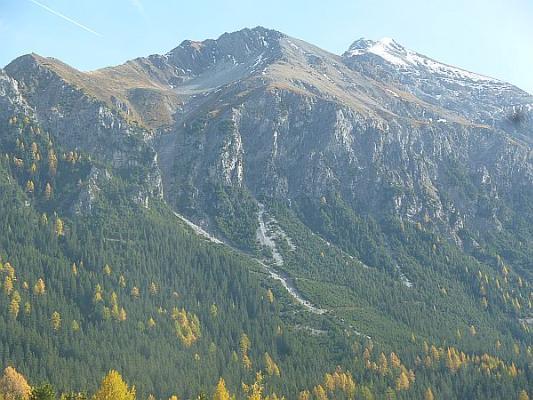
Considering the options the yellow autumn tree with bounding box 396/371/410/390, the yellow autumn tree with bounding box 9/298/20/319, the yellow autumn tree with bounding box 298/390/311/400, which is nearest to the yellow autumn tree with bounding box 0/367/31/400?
the yellow autumn tree with bounding box 9/298/20/319

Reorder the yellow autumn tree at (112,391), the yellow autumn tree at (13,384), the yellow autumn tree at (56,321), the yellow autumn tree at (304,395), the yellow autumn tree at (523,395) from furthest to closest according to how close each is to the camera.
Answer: the yellow autumn tree at (56,321), the yellow autumn tree at (523,395), the yellow autumn tree at (304,395), the yellow autumn tree at (13,384), the yellow autumn tree at (112,391)

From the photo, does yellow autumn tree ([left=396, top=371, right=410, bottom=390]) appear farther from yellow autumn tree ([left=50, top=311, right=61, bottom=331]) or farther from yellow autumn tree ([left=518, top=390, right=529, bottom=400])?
yellow autumn tree ([left=50, top=311, right=61, bottom=331])

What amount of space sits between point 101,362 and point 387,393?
88.3 metres

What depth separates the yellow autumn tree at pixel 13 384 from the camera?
14740 centimetres

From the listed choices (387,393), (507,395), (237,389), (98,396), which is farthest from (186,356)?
(507,395)

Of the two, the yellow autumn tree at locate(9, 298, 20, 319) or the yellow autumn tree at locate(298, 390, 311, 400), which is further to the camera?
the yellow autumn tree at locate(9, 298, 20, 319)

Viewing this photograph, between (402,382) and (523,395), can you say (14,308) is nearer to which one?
(402,382)

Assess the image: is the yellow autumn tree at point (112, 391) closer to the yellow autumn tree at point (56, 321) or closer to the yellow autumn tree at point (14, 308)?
the yellow autumn tree at point (56, 321)

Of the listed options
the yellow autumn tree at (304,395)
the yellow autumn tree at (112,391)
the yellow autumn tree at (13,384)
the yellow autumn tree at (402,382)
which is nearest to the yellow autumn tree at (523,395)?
the yellow autumn tree at (402,382)

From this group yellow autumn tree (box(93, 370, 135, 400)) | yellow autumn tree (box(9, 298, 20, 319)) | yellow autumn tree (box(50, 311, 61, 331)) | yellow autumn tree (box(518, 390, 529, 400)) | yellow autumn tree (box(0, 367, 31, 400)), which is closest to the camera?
yellow autumn tree (box(93, 370, 135, 400))

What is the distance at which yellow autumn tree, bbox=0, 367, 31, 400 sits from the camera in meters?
147

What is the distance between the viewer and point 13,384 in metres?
152

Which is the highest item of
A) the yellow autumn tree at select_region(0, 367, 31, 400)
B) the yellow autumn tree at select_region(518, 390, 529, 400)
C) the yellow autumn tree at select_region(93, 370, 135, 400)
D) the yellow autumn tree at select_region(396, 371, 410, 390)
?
the yellow autumn tree at select_region(93, 370, 135, 400)

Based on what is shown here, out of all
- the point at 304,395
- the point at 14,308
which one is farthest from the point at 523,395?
the point at 14,308
